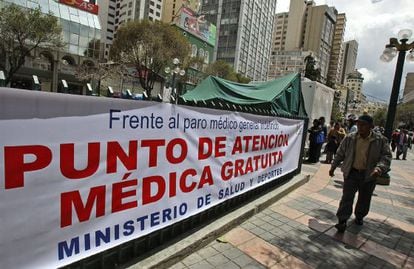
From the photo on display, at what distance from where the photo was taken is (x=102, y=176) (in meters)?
2.41

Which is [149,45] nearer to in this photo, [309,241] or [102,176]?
[309,241]

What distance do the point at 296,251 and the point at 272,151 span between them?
210 cm

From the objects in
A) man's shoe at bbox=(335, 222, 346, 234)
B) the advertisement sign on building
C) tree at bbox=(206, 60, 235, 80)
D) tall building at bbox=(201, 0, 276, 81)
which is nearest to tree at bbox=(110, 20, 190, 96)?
tree at bbox=(206, 60, 235, 80)

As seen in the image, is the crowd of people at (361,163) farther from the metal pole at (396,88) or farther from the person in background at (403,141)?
the person in background at (403,141)

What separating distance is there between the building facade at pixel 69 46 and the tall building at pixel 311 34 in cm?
8302

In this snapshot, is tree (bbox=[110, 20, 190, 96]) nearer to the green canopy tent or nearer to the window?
the green canopy tent

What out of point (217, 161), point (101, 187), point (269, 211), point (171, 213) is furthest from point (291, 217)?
point (101, 187)

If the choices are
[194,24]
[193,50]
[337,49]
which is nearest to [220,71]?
[193,50]

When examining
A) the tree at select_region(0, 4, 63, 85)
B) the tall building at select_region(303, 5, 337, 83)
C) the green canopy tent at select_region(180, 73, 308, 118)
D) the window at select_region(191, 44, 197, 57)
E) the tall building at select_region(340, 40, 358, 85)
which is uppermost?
the tall building at select_region(303, 5, 337, 83)

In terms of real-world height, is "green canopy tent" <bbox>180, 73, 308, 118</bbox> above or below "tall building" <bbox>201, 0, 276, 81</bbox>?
below

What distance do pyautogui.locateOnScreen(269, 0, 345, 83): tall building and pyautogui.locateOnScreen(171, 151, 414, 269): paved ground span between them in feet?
362

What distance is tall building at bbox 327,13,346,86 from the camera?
4604 inches

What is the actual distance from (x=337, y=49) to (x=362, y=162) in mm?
135536

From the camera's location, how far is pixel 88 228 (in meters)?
2.39
